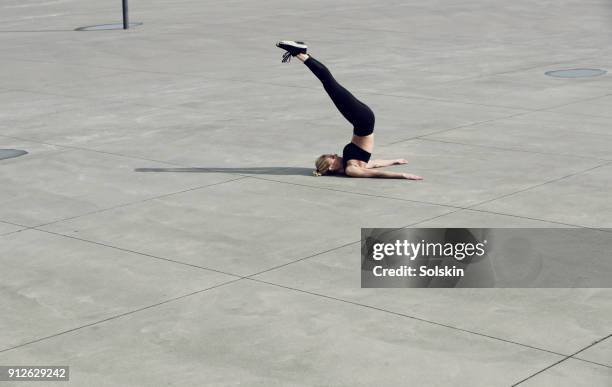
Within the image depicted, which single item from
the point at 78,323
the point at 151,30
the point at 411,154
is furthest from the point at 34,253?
the point at 151,30

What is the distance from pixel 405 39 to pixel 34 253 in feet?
A: 54.0

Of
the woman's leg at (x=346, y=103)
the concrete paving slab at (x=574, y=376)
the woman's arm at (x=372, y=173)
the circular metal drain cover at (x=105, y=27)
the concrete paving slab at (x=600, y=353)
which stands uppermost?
the woman's leg at (x=346, y=103)

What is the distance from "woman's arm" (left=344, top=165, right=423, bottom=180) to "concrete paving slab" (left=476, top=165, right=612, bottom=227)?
1.37 m

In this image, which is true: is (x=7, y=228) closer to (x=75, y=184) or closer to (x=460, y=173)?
(x=75, y=184)

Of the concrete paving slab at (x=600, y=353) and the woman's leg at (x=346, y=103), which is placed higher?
the woman's leg at (x=346, y=103)

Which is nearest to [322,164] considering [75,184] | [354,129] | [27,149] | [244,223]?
[354,129]

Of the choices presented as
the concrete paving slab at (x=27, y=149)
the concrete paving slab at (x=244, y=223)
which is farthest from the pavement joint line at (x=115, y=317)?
the concrete paving slab at (x=27, y=149)

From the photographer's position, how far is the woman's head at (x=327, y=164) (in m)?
12.8

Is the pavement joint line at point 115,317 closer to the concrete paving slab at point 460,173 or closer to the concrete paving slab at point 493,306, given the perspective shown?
the concrete paving slab at point 493,306

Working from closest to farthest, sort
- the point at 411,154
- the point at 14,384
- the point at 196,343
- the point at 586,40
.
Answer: the point at 14,384
the point at 196,343
the point at 411,154
the point at 586,40

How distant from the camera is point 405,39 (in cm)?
2548

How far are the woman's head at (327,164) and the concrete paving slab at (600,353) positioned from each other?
5.45 meters

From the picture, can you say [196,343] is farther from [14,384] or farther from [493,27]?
[493,27]

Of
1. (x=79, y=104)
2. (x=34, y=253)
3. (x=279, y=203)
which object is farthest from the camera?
(x=79, y=104)
